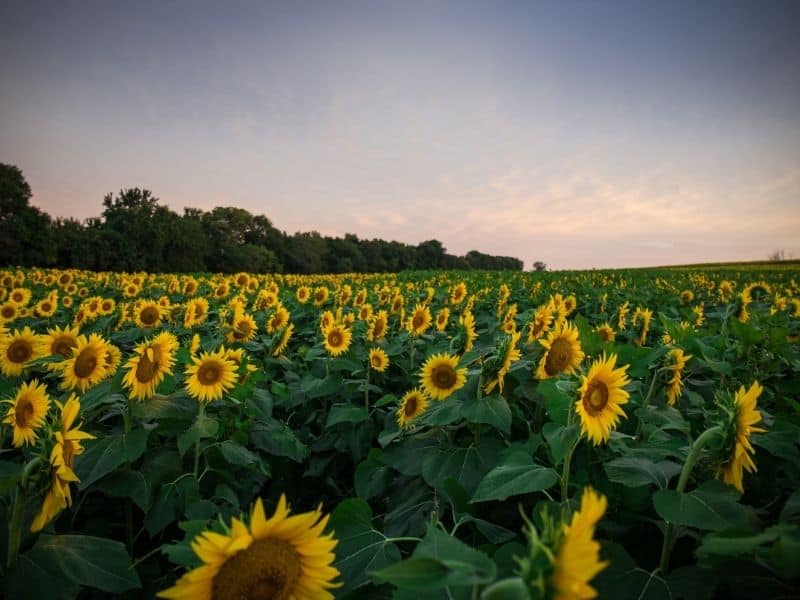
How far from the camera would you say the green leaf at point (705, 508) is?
1097mm

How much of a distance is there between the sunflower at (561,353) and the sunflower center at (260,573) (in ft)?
5.38

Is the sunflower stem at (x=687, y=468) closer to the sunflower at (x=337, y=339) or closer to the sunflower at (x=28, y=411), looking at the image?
the sunflower at (x=28, y=411)

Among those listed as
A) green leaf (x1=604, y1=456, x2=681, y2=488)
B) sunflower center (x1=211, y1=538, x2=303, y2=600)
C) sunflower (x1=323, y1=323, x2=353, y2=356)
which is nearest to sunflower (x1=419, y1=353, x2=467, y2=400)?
green leaf (x1=604, y1=456, x2=681, y2=488)

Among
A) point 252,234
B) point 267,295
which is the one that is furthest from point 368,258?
point 267,295

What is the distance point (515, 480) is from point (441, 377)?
1207mm

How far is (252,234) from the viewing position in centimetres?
7381

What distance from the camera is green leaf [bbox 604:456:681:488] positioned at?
1.36 meters

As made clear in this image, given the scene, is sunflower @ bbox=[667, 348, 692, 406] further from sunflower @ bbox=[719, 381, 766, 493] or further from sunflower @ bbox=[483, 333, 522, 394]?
sunflower @ bbox=[719, 381, 766, 493]

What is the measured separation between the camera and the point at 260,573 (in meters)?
0.97

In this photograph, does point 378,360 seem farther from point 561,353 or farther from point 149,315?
point 149,315

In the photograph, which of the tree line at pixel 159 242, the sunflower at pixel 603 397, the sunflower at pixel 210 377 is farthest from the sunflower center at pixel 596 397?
the tree line at pixel 159 242

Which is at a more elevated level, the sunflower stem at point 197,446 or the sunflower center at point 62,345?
the sunflower center at point 62,345

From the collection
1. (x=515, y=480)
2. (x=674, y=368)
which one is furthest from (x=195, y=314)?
(x=674, y=368)

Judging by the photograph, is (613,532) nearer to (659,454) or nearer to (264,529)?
(659,454)
